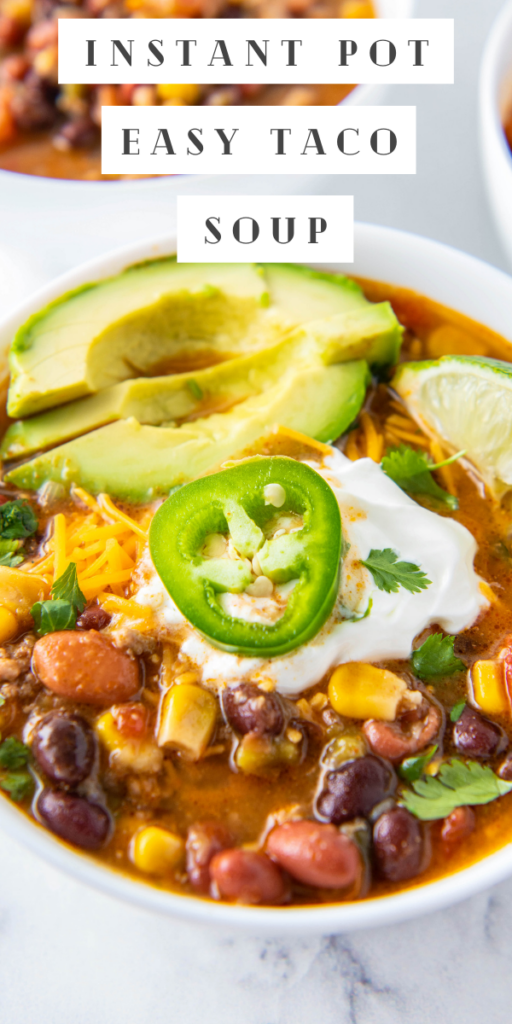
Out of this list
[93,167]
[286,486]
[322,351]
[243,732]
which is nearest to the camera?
[243,732]

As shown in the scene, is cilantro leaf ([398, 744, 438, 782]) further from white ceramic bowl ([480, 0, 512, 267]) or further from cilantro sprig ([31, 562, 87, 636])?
white ceramic bowl ([480, 0, 512, 267])

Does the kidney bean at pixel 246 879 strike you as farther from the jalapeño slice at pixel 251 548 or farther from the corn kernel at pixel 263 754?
the jalapeño slice at pixel 251 548

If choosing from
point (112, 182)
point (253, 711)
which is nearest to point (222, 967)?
point (253, 711)

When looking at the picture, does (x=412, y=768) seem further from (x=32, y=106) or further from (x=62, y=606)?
(x=32, y=106)

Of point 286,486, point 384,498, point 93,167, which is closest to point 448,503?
point 384,498

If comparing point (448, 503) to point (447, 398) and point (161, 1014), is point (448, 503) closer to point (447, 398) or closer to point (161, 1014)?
point (447, 398)

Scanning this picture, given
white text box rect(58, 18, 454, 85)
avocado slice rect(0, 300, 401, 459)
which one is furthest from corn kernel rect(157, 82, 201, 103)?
avocado slice rect(0, 300, 401, 459)

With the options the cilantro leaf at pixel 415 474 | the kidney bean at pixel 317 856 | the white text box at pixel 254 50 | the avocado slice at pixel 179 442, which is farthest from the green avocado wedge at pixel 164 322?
the kidney bean at pixel 317 856
